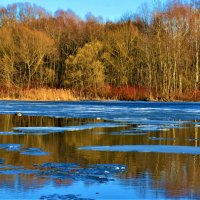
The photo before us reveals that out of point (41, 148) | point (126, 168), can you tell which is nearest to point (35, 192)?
point (126, 168)

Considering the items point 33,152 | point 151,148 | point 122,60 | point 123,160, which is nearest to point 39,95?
point 122,60

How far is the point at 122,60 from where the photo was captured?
1892 inches

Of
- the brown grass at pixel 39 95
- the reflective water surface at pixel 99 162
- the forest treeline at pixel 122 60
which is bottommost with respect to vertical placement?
the reflective water surface at pixel 99 162

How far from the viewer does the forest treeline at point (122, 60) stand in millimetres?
43344

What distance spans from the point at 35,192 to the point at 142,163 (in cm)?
317

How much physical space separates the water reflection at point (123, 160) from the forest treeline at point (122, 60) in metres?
25.3

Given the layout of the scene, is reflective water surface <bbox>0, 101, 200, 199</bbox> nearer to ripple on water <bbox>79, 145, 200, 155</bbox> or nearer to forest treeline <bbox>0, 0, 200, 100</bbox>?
ripple on water <bbox>79, 145, 200, 155</bbox>

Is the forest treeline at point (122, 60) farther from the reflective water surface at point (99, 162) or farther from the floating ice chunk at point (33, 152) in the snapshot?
the floating ice chunk at point (33, 152)

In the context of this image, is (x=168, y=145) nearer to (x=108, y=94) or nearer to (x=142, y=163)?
(x=142, y=163)

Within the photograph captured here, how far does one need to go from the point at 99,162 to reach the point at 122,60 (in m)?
38.6

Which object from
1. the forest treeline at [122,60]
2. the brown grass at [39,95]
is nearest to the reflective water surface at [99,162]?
the brown grass at [39,95]

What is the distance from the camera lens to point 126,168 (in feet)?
30.3

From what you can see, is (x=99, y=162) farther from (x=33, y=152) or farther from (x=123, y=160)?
(x=33, y=152)

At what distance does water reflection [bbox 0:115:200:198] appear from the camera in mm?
7648
